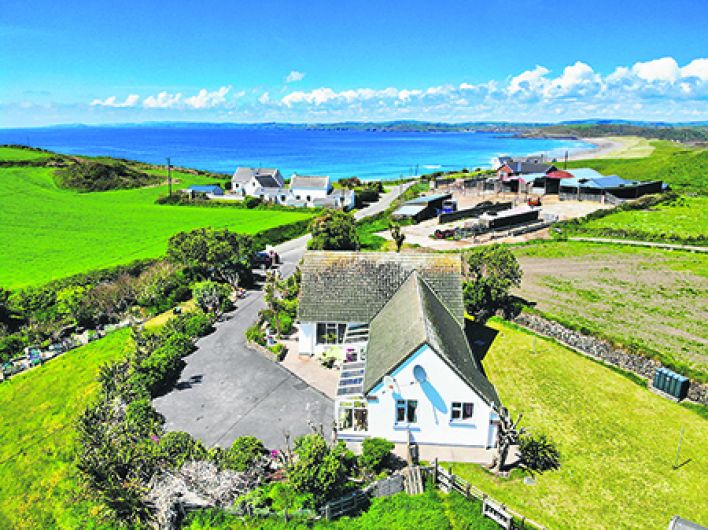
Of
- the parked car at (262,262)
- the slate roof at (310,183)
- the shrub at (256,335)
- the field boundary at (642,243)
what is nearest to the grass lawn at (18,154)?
the slate roof at (310,183)

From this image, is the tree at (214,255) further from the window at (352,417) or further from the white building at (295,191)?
the white building at (295,191)

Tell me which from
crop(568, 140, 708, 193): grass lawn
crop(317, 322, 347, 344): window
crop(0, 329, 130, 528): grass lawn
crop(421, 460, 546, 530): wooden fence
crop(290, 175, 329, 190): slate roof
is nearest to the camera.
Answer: crop(421, 460, 546, 530): wooden fence

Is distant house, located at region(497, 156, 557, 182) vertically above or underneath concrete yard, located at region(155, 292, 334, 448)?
above

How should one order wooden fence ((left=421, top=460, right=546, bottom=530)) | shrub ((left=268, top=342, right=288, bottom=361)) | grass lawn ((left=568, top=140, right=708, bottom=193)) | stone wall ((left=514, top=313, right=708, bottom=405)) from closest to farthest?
wooden fence ((left=421, top=460, right=546, bottom=530)) < stone wall ((left=514, top=313, right=708, bottom=405)) < shrub ((left=268, top=342, right=288, bottom=361)) < grass lawn ((left=568, top=140, right=708, bottom=193))

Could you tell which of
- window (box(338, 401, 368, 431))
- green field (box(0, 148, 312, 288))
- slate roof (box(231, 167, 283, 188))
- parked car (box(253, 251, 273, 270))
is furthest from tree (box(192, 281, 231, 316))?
slate roof (box(231, 167, 283, 188))

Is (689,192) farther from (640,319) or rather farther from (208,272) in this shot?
(208,272)

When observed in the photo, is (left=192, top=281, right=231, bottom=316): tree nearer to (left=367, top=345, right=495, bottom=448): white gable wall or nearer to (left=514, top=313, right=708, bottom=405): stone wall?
(left=367, top=345, right=495, bottom=448): white gable wall

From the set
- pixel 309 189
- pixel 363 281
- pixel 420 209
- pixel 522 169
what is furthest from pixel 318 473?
pixel 522 169

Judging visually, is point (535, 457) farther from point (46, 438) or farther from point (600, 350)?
point (46, 438)
